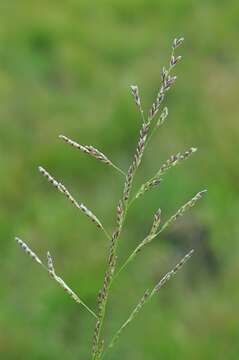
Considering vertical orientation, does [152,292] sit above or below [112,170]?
below

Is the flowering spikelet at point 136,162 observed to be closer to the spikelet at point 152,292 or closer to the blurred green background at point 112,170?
the spikelet at point 152,292

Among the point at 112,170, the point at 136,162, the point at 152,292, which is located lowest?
the point at 152,292

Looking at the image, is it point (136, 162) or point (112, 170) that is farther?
point (112, 170)

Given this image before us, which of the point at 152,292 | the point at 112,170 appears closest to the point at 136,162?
the point at 152,292

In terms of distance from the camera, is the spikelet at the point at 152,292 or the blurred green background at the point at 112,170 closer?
the spikelet at the point at 152,292

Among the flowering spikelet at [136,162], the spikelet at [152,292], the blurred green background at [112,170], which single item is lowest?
the spikelet at [152,292]

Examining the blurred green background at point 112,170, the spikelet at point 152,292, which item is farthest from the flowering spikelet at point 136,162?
the blurred green background at point 112,170

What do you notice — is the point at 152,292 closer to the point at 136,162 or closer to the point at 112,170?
the point at 136,162

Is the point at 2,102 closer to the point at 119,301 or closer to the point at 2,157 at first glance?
the point at 2,157

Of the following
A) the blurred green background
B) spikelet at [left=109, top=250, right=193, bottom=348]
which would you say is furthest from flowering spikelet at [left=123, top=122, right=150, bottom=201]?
the blurred green background
